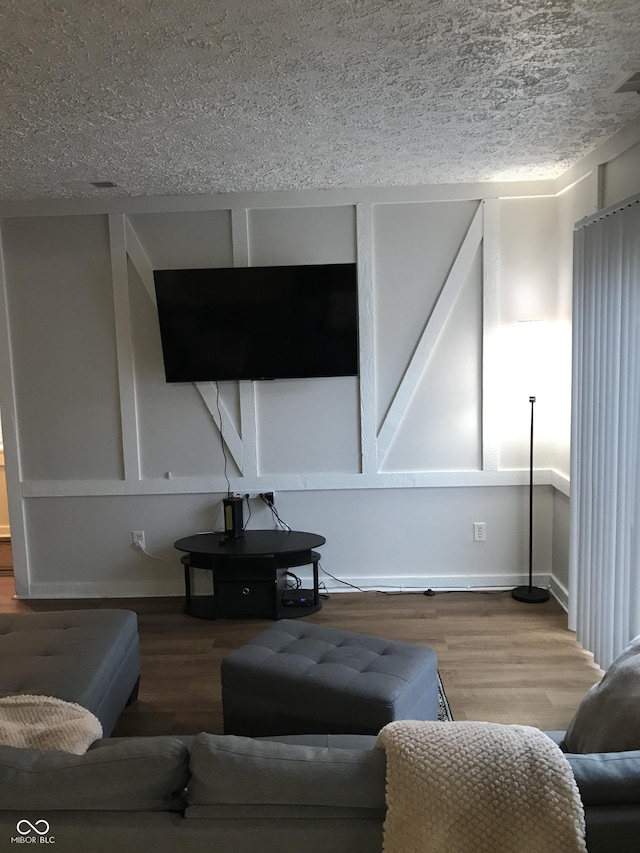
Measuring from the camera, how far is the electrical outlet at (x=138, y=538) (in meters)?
4.83

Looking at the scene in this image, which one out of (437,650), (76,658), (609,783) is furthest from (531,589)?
(609,783)

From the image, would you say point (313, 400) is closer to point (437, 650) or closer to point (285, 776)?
point (437, 650)

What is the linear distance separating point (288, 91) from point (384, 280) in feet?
6.54

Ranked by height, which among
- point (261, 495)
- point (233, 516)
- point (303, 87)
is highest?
point (303, 87)

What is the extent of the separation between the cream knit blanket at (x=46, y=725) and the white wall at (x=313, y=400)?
8.37ft

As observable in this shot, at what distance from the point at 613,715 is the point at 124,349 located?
377 centimetres

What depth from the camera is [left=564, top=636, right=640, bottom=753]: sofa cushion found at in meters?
1.66

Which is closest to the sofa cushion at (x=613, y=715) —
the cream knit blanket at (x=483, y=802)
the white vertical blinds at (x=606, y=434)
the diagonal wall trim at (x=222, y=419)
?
the cream knit blanket at (x=483, y=802)

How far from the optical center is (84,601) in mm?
4809

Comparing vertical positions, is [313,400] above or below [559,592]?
above

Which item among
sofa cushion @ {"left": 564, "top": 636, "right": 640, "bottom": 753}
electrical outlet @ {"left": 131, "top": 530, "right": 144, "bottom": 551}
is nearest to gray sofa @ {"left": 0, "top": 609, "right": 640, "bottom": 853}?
sofa cushion @ {"left": 564, "top": 636, "right": 640, "bottom": 753}

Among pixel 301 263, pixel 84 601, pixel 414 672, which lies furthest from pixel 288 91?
pixel 84 601

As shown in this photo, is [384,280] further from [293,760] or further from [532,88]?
[293,760]

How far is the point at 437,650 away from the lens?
3.81 meters
